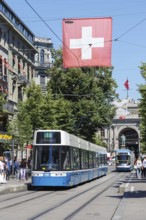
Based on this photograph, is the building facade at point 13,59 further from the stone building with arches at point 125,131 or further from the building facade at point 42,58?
the stone building with arches at point 125,131

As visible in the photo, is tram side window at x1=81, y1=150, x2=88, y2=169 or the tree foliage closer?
tram side window at x1=81, y1=150, x2=88, y2=169

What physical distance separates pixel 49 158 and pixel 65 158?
875mm

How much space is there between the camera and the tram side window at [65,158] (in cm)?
2723

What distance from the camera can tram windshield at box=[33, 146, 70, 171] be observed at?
1064 inches

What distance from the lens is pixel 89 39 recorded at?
2012cm

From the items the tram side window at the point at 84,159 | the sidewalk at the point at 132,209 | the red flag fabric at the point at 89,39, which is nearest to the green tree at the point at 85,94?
the tram side window at the point at 84,159

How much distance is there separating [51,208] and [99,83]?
48.6m

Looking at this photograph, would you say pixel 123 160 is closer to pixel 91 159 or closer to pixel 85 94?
pixel 85 94

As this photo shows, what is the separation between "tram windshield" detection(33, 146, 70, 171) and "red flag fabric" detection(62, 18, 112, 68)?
735 cm

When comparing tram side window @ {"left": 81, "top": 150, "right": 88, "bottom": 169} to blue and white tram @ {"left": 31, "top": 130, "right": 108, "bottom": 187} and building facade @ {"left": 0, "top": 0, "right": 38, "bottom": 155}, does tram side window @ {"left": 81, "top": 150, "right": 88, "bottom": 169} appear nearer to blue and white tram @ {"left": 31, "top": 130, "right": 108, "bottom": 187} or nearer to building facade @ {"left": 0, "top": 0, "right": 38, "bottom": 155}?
blue and white tram @ {"left": 31, "top": 130, "right": 108, "bottom": 187}

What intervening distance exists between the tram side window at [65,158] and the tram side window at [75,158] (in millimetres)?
871

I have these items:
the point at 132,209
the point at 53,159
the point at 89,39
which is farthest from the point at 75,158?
the point at 132,209

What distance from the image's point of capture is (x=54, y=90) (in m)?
63.3

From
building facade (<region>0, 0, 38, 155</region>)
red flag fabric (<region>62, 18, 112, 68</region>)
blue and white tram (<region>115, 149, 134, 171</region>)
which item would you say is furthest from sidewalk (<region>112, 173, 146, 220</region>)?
blue and white tram (<region>115, 149, 134, 171</region>)
